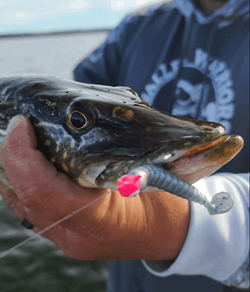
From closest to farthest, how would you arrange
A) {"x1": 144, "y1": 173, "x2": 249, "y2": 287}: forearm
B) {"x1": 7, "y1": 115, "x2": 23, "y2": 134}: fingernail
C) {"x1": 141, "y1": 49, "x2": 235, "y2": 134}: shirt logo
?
{"x1": 7, "y1": 115, "x2": 23, "y2": 134}: fingernail, {"x1": 144, "y1": 173, "x2": 249, "y2": 287}: forearm, {"x1": 141, "y1": 49, "x2": 235, "y2": 134}: shirt logo

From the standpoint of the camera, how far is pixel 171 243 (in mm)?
1270

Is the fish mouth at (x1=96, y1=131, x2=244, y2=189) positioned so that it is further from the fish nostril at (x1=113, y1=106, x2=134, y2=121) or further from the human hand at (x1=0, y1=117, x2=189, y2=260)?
the human hand at (x1=0, y1=117, x2=189, y2=260)

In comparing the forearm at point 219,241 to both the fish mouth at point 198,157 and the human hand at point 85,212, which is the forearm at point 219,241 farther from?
the fish mouth at point 198,157

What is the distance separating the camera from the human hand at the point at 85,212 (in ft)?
3.23

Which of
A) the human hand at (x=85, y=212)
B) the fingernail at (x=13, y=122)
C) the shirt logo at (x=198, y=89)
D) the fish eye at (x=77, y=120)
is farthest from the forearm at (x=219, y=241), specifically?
the fingernail at (x=13, y=122)

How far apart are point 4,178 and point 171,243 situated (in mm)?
766

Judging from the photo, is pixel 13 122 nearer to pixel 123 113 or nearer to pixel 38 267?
pixel 123 113

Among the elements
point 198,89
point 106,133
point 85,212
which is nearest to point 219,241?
point 85,212

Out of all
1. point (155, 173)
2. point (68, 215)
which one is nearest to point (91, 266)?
point (68, 215)

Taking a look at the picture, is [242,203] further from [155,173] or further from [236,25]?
[236,25]

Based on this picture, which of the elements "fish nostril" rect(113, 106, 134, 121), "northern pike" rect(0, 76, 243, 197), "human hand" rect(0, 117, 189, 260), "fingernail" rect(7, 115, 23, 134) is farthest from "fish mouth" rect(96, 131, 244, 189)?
"fingernail" rect(7, 115, 23, 134)

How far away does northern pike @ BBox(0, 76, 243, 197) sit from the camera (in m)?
0.76

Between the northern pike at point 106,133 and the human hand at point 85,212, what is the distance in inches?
2.1

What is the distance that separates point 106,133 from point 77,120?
0.11m
